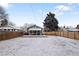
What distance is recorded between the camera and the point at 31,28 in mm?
34781

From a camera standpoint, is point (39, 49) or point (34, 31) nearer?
point (39, 49)

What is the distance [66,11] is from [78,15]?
7.11ft

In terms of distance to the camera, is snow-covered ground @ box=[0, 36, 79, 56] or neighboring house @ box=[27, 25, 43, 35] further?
neighboring house @ box=[27, 25, 43, 35]

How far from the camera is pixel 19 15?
1320cm

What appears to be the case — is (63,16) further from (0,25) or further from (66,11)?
(0,25)

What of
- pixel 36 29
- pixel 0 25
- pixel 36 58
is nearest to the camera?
pixel 36 58

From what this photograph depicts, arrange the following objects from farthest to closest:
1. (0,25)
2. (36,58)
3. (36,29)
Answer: (36,29) < (0,25) < (36,58)

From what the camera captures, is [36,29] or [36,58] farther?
[36,29]

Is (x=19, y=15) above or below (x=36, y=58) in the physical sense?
above

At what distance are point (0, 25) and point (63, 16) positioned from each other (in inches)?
558

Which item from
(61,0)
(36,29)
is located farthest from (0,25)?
(61,0)

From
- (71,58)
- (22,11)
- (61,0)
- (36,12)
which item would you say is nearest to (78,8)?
(36,12)

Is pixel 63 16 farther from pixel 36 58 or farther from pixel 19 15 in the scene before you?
pixel 36 58

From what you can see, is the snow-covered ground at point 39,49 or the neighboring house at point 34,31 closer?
the snow-covered ground at point 39,49
